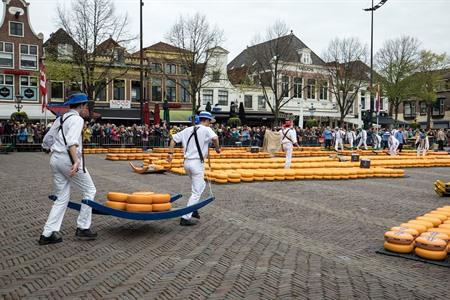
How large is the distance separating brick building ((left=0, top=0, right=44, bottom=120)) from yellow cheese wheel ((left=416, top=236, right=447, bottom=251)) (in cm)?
4398

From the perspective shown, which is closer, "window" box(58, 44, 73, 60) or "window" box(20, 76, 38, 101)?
"window" box(58, 44, 73, 60)

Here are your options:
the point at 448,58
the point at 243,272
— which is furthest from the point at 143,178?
the point at 448,58

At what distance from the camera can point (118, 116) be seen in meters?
47.3

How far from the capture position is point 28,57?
46.3 meters

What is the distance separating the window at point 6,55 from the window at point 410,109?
204 ft

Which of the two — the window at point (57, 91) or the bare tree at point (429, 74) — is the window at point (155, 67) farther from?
the bare tree at point (429, 74)

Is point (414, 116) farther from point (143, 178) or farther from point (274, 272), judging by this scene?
point (274, 272)

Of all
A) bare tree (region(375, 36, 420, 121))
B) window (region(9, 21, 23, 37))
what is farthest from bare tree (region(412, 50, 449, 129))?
window (region(9, 21, 23, 37))

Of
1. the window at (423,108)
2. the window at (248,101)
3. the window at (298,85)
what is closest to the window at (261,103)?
the window at (248,101)

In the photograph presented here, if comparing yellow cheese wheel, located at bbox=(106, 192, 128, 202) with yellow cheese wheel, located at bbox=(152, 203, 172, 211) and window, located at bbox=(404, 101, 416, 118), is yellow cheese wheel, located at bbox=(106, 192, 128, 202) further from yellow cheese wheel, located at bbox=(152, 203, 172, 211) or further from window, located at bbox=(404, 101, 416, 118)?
window, located at bbox=(404, 101, 416, 118)

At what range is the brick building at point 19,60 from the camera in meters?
44.8

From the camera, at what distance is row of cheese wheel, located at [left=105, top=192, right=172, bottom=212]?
729cm

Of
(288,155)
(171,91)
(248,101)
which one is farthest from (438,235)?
(248,101)

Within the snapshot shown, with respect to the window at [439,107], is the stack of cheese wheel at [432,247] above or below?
below
